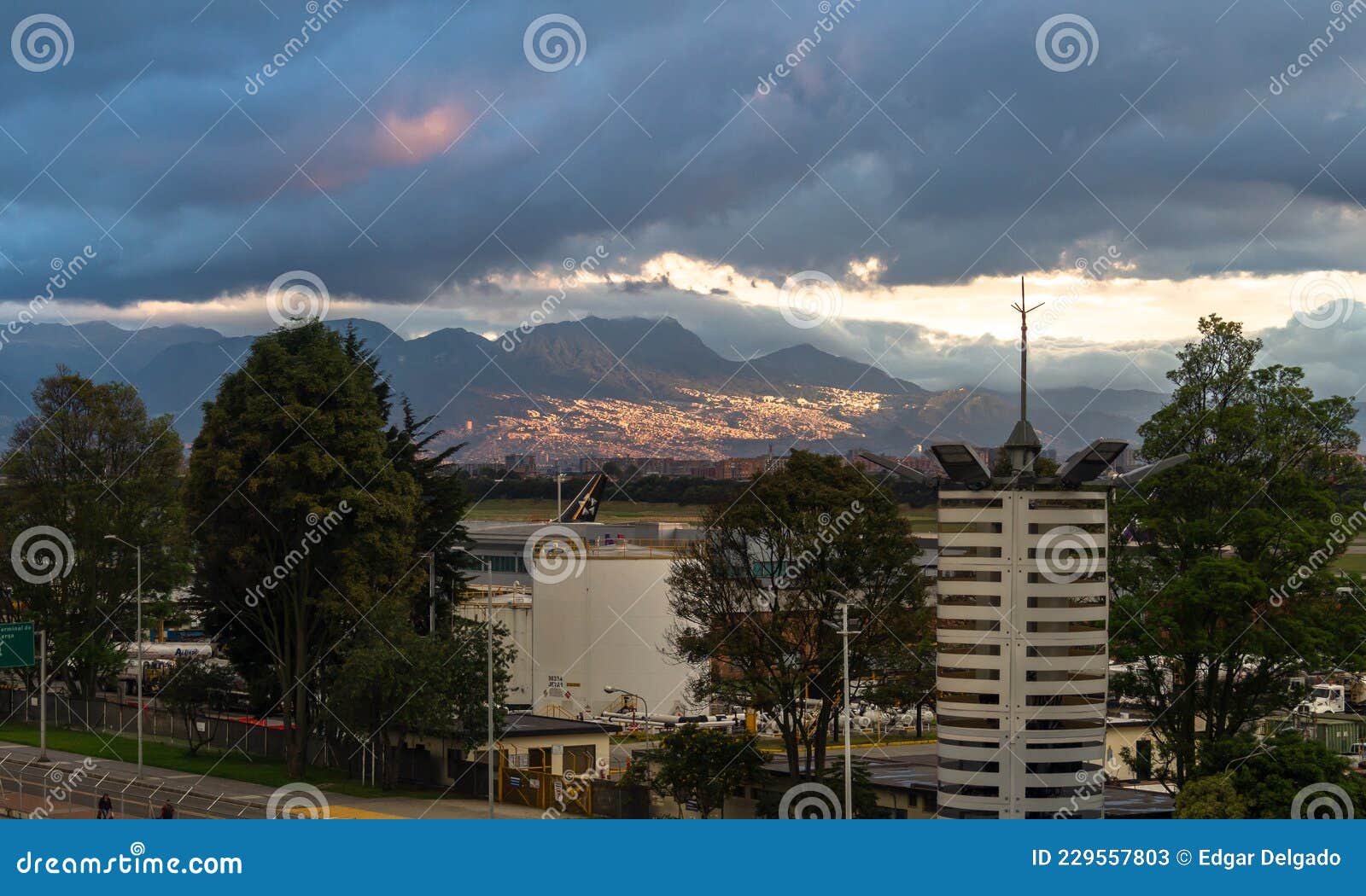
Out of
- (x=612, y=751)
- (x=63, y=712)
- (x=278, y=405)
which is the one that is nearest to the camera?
(x=278, y=405)

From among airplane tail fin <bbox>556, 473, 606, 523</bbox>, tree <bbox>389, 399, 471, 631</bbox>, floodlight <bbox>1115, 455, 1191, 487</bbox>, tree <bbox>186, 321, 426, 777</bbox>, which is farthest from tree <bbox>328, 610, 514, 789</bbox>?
airplane tail fin <bbox>556, 473, 606, 523</bbox>

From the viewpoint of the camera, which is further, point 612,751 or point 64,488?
point 64,488

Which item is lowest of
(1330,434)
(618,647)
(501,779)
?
(501,779)

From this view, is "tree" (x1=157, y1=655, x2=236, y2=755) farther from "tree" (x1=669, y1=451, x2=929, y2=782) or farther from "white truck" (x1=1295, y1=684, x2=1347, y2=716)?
"white truck" (x1=1295, y1=684, x2=1347, y2=716)

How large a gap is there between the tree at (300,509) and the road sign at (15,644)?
10932 mm

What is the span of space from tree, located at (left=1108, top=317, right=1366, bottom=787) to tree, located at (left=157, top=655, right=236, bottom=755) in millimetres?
38876

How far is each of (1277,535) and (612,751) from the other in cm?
3042

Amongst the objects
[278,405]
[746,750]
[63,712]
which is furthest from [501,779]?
[63,712]

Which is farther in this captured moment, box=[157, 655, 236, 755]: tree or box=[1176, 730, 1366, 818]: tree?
box=[157, 655, 236, 755]: tree

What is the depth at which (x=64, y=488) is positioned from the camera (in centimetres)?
8131

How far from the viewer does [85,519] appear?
265 ft

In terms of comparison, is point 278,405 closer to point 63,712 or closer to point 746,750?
point 746,750

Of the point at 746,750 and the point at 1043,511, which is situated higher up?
the point at 1043,511

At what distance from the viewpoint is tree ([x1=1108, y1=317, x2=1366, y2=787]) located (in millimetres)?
46750
